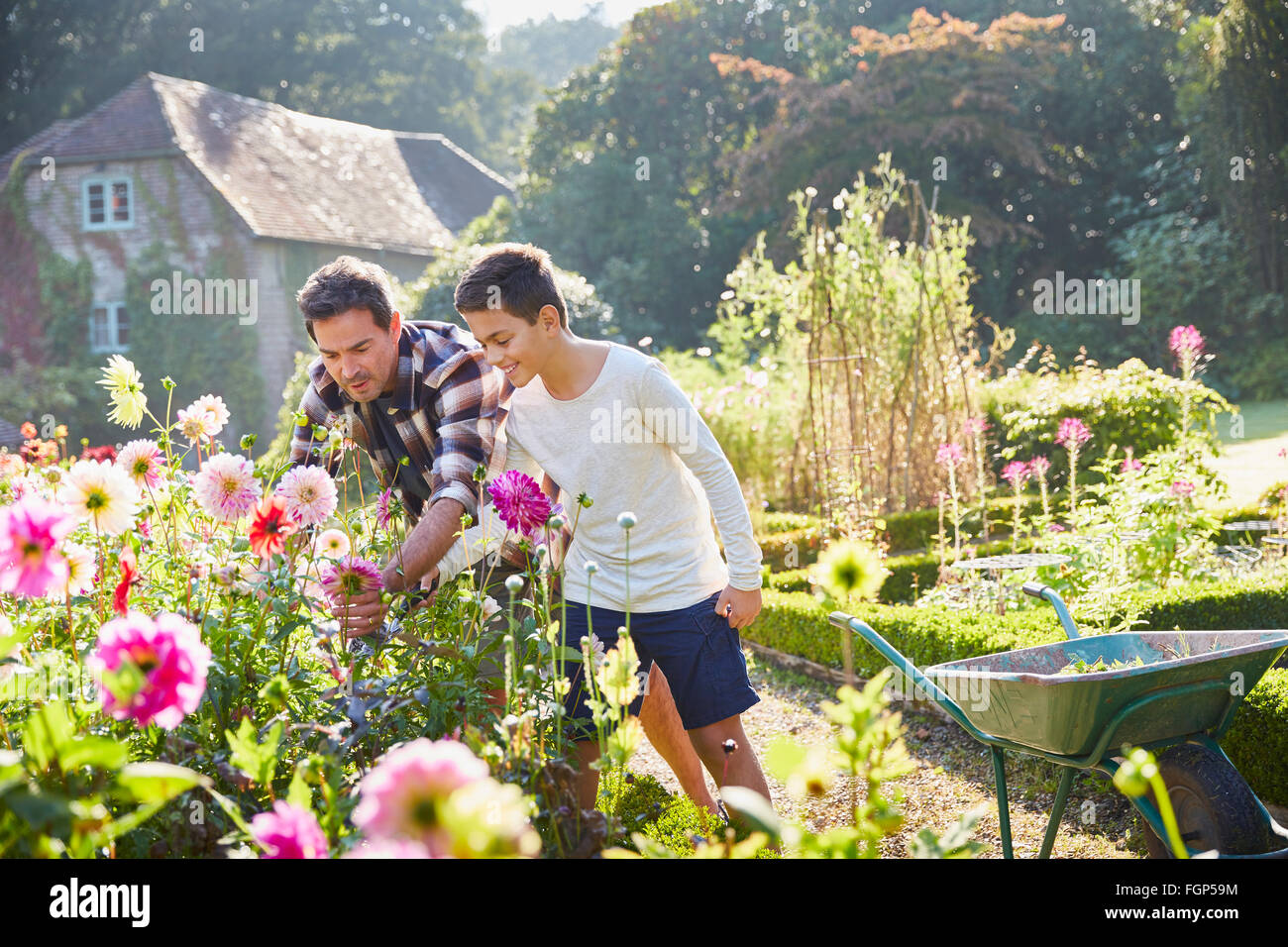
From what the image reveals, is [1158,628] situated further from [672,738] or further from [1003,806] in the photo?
[672,738]

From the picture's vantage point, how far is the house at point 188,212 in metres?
19.0

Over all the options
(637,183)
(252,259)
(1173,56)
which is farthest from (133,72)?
(1173,56)

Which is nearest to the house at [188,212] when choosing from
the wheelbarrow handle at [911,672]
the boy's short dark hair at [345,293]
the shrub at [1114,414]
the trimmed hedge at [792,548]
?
the shrub at [1114,414]

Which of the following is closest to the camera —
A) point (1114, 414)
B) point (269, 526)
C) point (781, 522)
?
point (269, 526)

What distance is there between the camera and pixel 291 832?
0.93m

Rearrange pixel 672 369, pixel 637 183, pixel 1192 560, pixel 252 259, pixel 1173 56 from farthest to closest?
1. pixel 637 183
2. pixel 1173 56
3. pixel 252 259
4. pixel 672 369
5. pixel 1192 560

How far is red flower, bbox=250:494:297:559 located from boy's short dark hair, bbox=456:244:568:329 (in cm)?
82

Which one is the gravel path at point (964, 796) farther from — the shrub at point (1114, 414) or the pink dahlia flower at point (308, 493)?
the shrub at point (1114, 414)

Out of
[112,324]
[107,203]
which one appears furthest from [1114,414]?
[107,203]

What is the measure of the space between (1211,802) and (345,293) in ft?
6.95

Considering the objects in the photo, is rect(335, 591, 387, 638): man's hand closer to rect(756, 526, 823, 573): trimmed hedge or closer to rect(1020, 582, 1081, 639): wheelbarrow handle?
rect(1020, 582, 1081, 639): wheelbarrow handle

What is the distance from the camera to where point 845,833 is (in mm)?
960
